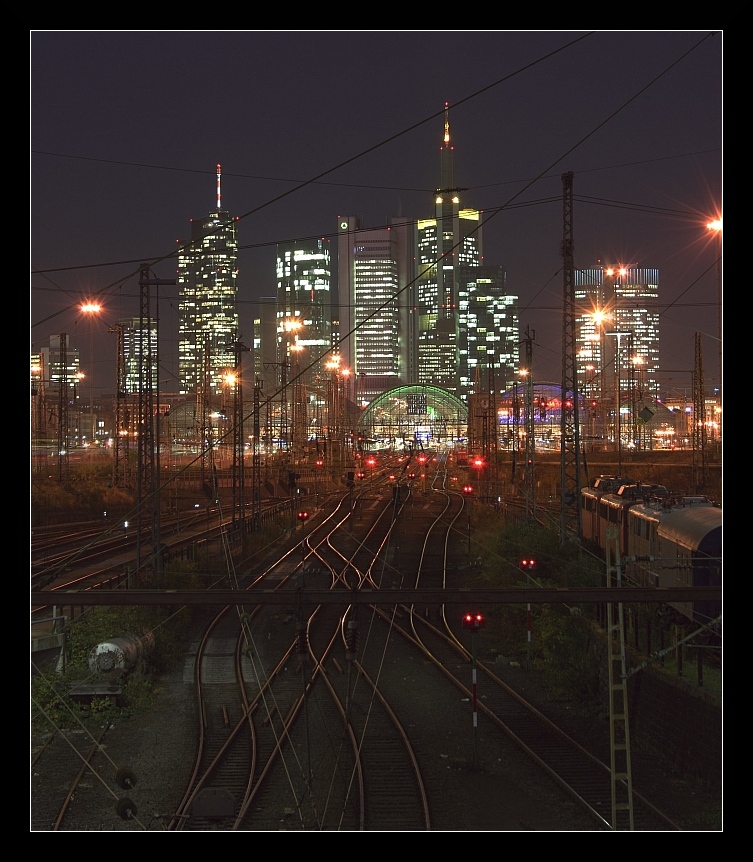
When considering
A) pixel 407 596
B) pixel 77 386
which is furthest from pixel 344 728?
pixel 77 386

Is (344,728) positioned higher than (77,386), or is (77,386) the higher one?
(77,386)

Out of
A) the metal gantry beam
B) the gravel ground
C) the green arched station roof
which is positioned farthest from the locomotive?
the green arched station roof

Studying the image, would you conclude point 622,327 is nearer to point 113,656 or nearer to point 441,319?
point 441,319

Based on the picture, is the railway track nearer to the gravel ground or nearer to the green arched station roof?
the gravel ground

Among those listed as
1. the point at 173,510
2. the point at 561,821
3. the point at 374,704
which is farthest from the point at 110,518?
the point at 561,821

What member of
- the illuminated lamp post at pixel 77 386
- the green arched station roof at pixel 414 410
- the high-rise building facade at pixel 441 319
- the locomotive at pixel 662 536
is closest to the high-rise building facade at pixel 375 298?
the high-rise building facade at pixel 441 319
